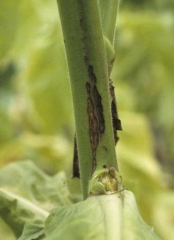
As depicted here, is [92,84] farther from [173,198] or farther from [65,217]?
[173,198]

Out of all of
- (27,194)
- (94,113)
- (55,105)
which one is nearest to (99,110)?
(94,113)

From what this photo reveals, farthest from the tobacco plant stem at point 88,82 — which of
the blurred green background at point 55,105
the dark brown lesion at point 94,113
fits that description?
the blurred green background at point 55,105

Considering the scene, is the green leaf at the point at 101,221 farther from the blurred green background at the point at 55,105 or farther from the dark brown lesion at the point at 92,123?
the blurred green background at the point at 55,105

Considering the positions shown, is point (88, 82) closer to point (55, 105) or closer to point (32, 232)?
point (32, 232)

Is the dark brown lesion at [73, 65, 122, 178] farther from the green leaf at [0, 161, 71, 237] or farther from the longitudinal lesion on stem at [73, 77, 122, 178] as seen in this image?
the green leaf at [0, 161, 71, 237]

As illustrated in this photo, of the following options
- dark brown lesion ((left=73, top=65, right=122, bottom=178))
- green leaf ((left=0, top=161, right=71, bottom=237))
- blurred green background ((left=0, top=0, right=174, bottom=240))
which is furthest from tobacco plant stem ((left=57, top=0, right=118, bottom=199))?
blurred green background ((left=0, top=0, right=174, bottom=240))
